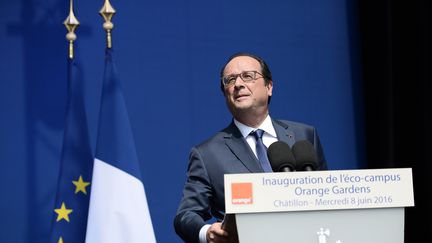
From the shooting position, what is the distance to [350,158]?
459 centimetres

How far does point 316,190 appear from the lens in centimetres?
209

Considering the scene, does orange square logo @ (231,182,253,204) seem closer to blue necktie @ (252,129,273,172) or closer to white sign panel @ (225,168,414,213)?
white sign panel @ (225,168,414,213)

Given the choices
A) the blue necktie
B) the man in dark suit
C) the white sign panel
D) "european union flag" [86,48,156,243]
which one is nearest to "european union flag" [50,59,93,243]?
"european union flag" [86,48,156,243]

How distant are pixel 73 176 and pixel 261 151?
0.91 metres

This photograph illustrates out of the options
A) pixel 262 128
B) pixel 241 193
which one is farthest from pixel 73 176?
pixel 241 193

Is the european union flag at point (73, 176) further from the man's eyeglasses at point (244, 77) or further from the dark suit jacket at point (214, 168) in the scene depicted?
the man's eyeglasses at point (244, 77)

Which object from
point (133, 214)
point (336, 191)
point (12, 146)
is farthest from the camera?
point (12, 146)

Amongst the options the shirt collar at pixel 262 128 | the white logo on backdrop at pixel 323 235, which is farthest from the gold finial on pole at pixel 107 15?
the white logo on backdrop at pixel 323 235

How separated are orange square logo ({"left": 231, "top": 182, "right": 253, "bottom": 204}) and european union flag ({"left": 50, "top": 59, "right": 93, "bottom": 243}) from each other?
1.44 metres

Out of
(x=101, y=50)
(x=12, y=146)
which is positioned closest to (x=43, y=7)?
(x=101, y=50)

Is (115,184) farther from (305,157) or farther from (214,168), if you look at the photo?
(305,157)

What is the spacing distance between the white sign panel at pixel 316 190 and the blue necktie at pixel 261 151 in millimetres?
791

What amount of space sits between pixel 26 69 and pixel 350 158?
202cm

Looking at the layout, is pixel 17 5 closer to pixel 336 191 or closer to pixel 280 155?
pixel 280 155
